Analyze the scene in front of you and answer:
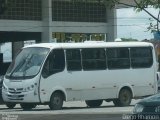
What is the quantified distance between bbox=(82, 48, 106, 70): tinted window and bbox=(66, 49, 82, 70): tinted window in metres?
0.26

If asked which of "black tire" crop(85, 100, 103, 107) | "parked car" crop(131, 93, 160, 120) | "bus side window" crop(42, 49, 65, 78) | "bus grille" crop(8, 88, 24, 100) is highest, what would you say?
"bus side window" crop(42, 49, 65, 78)

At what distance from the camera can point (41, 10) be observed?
4825 centimetres

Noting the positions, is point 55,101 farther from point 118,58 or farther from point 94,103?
point 118,58

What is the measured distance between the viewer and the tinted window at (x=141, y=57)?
2988 centimetres

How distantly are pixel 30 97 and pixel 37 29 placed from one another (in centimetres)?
2225

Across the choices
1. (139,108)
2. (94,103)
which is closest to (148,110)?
(139,108)

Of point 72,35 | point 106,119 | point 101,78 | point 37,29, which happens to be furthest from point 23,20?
point 106,119

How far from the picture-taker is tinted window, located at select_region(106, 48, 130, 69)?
95.7 ft

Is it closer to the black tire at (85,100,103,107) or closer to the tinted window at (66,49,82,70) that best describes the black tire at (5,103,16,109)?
the tinted window at (66,49,82,70)

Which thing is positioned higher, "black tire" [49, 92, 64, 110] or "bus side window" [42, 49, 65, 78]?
"bus side window" [42, 49, 65, 78]

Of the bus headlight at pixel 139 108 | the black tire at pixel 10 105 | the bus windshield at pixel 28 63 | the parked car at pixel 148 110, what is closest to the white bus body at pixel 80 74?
the bus windshield at pixel 28 63

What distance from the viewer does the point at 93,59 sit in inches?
1125

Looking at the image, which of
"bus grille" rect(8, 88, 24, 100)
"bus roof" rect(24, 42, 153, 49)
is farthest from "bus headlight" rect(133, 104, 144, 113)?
"bus roof" rect(24, 42, 153, 49)

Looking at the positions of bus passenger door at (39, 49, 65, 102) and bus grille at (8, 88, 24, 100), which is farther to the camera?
bus grille at (8, 88, 24, 100)
